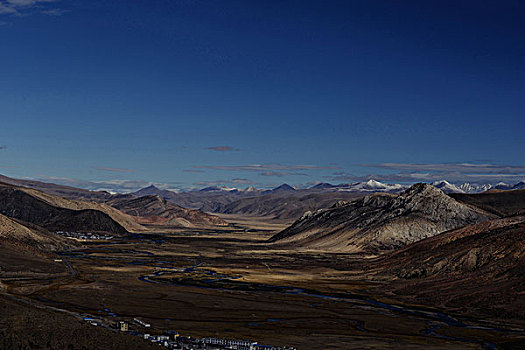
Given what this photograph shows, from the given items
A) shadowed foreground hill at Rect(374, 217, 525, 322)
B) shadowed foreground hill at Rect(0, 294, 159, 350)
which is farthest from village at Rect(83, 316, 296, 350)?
shadowed foreground hill at Rect(374, 217, 525, 322)

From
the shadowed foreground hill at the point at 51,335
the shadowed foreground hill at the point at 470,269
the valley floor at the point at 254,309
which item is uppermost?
A: the shadowed foreground hill at the point at 470,269

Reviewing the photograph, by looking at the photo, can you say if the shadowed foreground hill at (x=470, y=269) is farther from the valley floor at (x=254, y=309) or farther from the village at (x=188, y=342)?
the village at (x=188, y=342)

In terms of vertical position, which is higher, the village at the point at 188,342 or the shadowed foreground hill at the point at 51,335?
the shadowed foreground hill at the point at 51,335

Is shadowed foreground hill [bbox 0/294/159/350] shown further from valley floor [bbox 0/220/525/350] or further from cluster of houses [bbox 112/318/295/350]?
cluster of houses [bbox 112/318/295/350]

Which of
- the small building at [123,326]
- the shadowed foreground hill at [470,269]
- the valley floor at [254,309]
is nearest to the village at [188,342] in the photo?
the small building at [123,326]

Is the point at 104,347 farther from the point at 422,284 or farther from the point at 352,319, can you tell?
the point at 422,284

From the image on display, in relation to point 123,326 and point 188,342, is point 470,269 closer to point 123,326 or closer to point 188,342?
point 188,342

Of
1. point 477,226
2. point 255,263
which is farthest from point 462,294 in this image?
point 255,263

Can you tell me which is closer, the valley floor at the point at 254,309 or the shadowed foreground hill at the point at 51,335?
the shadowed foreground hill at the point at 51,335

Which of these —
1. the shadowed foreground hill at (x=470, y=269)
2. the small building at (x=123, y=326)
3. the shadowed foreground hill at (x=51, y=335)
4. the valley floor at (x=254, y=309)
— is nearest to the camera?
the shadowed foreground hill at (x=51, y=335)

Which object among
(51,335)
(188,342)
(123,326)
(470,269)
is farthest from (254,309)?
(470,269)
